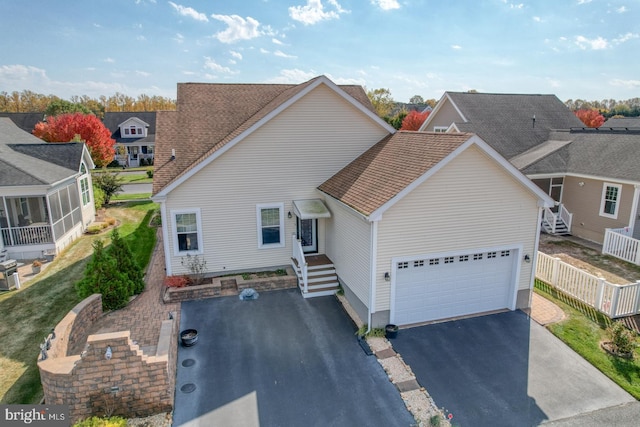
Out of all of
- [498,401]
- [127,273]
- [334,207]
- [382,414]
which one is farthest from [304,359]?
[127,273]

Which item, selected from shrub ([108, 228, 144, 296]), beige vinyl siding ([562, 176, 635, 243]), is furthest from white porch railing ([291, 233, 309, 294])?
beige vinyl siding ([562, 176, 635, 243])

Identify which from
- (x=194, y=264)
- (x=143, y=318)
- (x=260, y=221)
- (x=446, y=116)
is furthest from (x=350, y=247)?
(x=446, y=116)

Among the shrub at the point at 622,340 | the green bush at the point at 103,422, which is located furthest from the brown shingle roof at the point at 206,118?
the shrub at the point at 622,340

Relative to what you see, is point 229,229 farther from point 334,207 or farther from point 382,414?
point 382,414

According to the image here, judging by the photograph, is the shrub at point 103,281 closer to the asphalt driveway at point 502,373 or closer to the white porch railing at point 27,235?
the white porch railing at point 27,235

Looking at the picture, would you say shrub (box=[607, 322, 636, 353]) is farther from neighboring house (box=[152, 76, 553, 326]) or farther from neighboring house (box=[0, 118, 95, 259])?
neighboring house (box=[0, 118, 95, 259])

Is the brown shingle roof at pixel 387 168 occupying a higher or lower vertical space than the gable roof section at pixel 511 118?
lower
